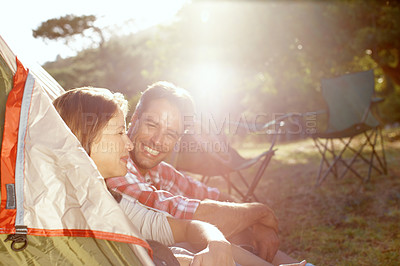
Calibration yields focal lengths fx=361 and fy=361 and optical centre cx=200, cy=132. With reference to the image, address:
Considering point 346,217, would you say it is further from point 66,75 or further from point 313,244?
point 66,75

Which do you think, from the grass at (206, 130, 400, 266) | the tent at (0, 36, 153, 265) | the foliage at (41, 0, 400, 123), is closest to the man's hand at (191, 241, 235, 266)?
the tent at (0, 36, 153, 265)

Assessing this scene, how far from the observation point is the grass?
9.10 feet

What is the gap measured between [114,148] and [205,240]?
1.60ft

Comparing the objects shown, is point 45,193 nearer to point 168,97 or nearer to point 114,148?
point 114,148

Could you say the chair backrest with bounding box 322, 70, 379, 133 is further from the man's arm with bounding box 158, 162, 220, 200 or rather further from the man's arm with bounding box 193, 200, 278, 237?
the man's arm with bounding box 193, 200, 278, 237

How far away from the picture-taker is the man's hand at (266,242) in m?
1.67

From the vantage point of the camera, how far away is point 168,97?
2.14 metres

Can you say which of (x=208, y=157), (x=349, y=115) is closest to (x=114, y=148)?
(x=208, y=157)

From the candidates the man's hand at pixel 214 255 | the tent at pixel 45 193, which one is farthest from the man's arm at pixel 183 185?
the tent at pixel 45 193

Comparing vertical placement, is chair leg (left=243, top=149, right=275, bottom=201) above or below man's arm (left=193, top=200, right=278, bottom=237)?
below

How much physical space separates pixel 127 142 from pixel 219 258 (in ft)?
1.88

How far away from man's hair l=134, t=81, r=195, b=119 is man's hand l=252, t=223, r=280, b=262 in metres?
0.86

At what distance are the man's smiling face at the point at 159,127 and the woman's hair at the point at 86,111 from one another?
75 cm

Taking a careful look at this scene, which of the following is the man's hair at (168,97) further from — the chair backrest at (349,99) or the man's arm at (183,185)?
the chair backrest at (349,99)
